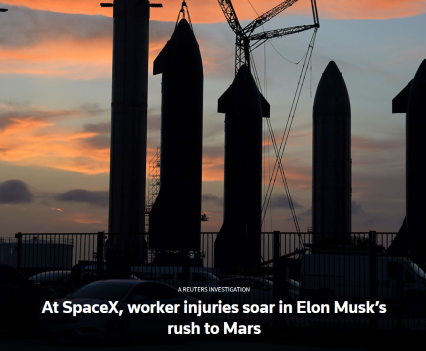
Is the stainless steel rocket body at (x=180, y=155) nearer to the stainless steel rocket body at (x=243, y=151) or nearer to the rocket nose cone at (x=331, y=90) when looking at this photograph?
the stainless steel rocket body at (x=243, y=151)

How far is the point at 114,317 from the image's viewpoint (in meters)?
15.4

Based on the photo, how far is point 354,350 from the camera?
15.8 m

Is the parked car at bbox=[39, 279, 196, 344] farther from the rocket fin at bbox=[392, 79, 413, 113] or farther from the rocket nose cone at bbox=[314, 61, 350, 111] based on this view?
the rocket nose cone at bbox=[314, 61, 350, 111]

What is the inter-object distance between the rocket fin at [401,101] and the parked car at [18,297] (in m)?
60.4

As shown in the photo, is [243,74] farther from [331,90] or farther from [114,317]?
[114,317]

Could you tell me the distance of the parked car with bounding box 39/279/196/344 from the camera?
49.4 ft

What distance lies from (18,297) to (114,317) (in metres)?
4.51

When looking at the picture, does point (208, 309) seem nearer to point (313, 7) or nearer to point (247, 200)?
point (247, 200)

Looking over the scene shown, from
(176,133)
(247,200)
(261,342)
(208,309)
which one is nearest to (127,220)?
(247,200)

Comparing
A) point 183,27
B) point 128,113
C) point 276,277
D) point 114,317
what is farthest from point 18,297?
point 128,113

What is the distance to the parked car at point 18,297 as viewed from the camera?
1819 centimetres

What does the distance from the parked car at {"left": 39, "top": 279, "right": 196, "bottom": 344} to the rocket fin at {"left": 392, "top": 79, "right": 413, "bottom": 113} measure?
60553 mm

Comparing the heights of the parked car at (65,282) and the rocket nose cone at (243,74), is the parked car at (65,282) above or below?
below

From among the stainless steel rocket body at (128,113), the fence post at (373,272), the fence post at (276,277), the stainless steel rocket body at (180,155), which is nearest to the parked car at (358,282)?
the fence post at (373,272)
